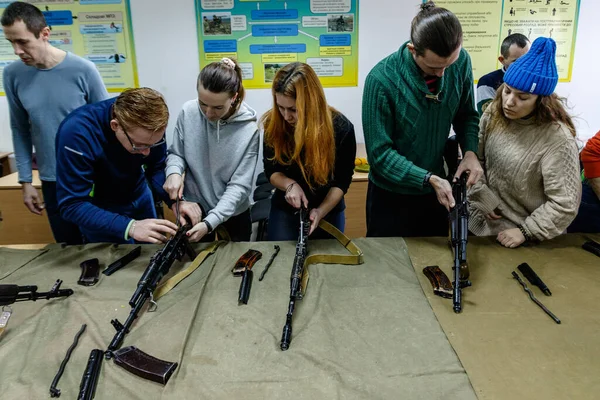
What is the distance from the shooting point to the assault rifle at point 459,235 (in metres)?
1.65

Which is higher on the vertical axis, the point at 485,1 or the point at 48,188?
the point at 485,1

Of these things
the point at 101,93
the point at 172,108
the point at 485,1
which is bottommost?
the point at 172,108

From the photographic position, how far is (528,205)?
207 cm

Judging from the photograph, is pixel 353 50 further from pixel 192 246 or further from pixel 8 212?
pixel 8 212

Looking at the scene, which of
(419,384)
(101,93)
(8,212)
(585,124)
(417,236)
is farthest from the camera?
(585,124)

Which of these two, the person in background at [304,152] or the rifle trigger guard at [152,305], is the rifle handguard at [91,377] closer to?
the rifle trigger guard at [152,305]

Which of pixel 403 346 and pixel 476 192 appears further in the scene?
pixel 476 192

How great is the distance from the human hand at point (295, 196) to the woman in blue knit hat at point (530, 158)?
84 cm

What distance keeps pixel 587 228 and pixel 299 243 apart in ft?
5.34

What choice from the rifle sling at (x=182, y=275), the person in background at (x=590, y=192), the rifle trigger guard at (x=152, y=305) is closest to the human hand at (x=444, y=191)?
the person in background at (x=590, y=192)

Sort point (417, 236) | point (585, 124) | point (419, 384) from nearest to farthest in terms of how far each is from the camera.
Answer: point (419, 384)
point (417, 236)
point (585, 124)

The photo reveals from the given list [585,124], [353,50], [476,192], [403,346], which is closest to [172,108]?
[353,50]

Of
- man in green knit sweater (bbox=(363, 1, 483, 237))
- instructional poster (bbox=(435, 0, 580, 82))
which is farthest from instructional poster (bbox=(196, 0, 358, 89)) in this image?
man in green knit sweater (bbox=(363, 1, 483, 237))

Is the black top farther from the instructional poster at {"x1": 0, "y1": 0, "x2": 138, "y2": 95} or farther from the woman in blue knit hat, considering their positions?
the instructional poster at {"x1": 0, "y1": 0, "x2": 138, "y2": 95}
